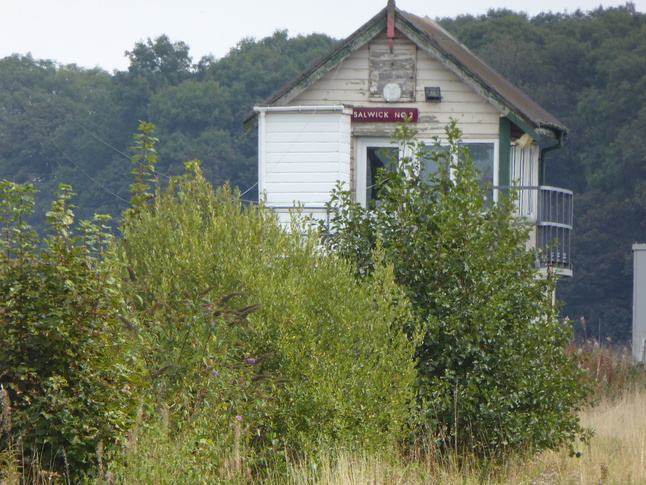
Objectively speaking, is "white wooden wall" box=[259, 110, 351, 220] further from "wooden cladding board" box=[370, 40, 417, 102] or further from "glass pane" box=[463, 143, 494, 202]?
"glass pane" box=[463, 143, 494, 202]

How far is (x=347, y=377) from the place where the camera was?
9.03 metres

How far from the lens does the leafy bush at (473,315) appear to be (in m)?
10.2

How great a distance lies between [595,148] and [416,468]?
3839 cm

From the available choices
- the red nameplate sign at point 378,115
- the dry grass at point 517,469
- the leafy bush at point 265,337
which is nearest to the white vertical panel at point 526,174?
the red nameplate sign at point 378,115

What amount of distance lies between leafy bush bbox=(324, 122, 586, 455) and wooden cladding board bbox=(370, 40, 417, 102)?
6.94 m

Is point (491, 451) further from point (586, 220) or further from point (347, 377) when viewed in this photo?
point (586, 220)

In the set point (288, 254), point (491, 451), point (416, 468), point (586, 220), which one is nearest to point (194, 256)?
point (288, 254)

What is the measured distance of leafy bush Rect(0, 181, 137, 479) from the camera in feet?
23.9

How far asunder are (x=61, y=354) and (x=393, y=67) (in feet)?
38.6

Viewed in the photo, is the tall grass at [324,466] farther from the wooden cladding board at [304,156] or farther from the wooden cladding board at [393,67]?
the wooden cladding board at [393,67]

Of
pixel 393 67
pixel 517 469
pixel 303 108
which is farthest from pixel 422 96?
pixel 517 469

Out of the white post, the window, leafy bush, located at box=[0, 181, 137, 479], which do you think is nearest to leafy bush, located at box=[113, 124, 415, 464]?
leafy bush, located at box=[0, 181, 137, 479]

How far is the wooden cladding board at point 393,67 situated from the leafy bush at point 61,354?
11138 millimetres

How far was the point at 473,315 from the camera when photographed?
10.2 m
